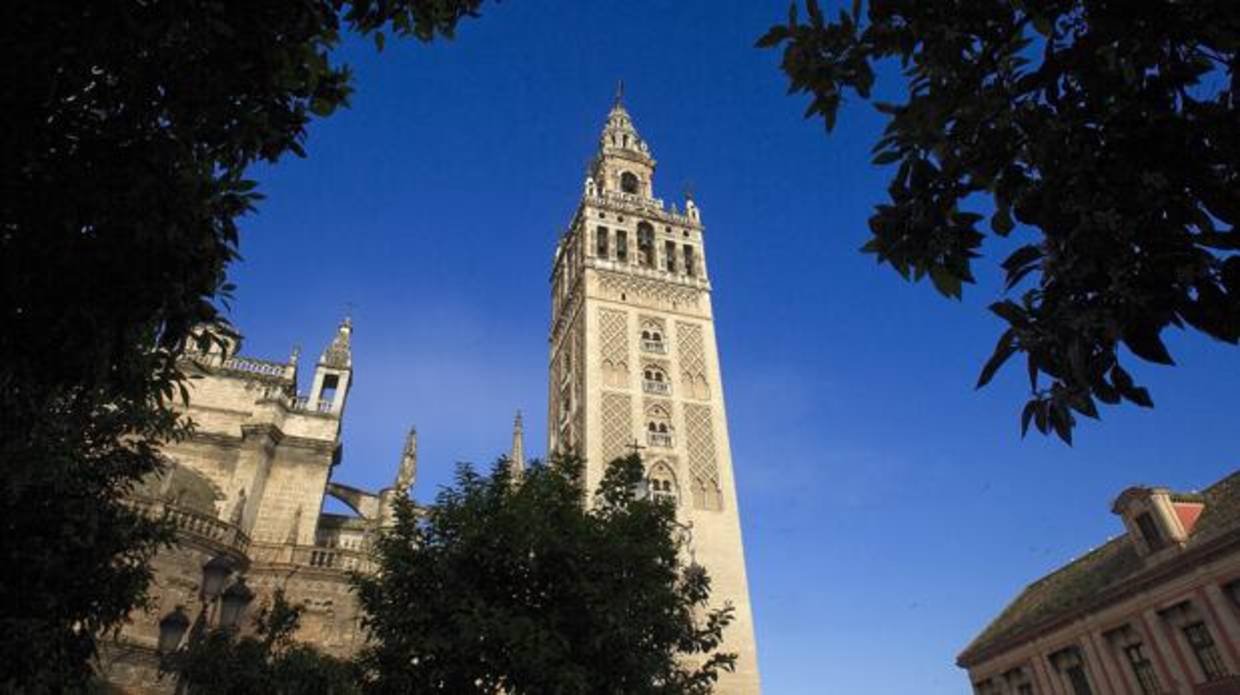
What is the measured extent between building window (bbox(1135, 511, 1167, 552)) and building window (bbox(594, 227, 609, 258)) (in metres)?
26.2

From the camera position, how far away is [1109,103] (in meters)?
2.83

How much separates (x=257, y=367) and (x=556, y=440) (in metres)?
16.1

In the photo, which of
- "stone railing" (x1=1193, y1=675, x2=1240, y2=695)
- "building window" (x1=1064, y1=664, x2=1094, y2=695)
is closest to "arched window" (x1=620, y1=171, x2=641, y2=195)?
"building window" (x1=1064, y1=664, x2=1094, y2=695)

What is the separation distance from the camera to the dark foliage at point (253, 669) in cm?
1127

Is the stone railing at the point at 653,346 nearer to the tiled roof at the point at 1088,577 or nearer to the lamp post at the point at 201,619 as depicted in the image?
the tiled roof at the point at 1088,577

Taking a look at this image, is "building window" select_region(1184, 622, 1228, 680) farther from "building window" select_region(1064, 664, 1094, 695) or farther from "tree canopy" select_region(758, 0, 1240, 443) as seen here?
"tree canopy" select_region(758, 0, 1240, 443)

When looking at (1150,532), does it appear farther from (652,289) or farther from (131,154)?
(131,154)

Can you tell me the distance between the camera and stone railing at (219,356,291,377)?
85.6 feet

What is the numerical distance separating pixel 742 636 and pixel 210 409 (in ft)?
69.1

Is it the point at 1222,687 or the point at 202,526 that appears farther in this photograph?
the point at 202,526

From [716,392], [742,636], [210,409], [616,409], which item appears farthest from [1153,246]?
[716,392]

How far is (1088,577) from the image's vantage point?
2564cm

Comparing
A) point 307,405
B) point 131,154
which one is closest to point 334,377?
point 307,405

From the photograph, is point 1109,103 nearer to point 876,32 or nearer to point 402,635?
point 876,32
